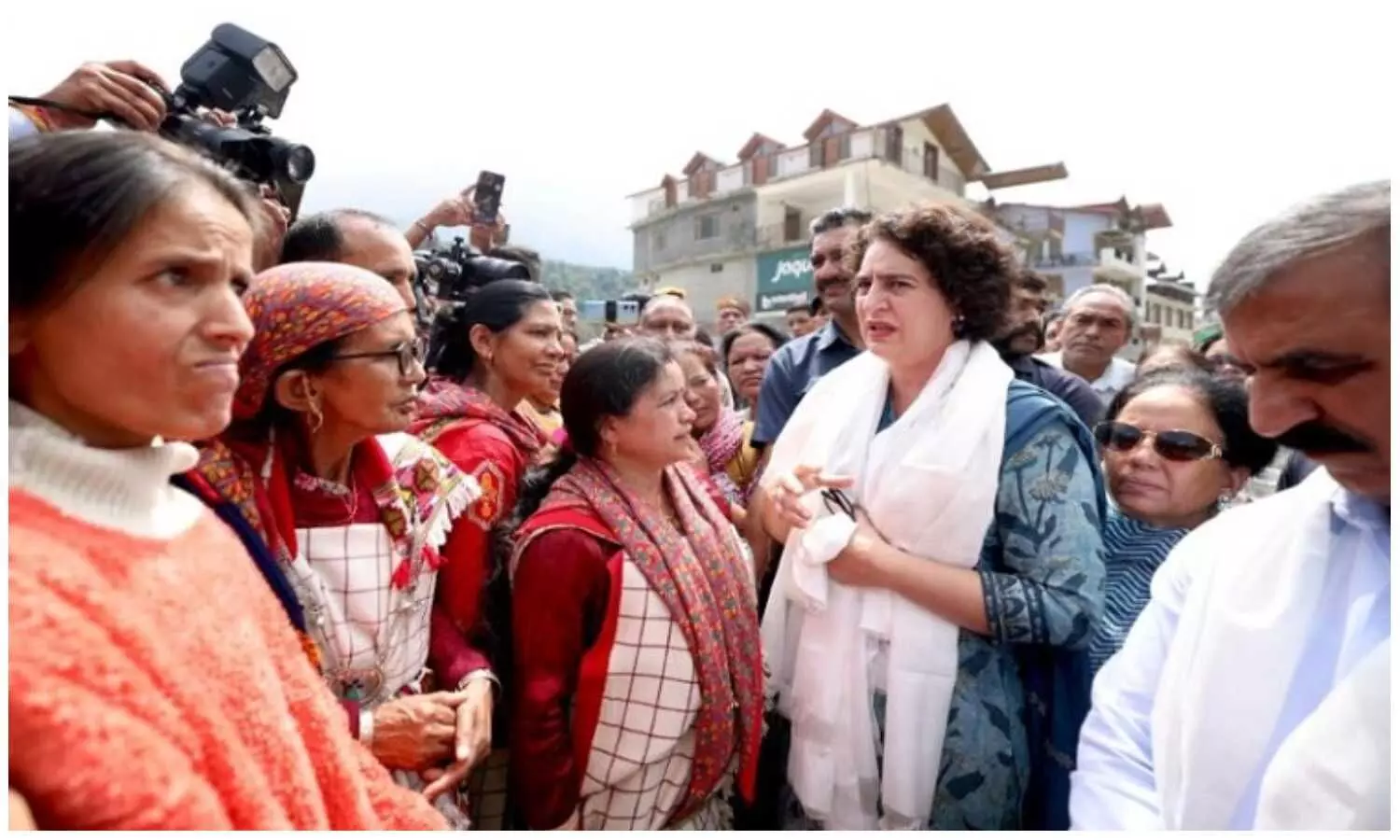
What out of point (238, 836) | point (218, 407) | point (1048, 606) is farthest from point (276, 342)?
point (1048, 606)

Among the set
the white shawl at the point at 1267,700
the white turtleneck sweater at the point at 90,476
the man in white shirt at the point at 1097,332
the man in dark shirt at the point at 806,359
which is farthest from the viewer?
the man in white shirt at the point at 1097,332

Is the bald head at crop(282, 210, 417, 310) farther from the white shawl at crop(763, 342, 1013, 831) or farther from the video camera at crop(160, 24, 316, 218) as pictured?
the white shawl at crop(763, 342, 1013, 831)

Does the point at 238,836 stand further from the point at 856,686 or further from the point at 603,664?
the point at 856,686

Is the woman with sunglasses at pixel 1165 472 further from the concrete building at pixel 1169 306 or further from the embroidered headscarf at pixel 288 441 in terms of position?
the concrete building at pixel 1169 306

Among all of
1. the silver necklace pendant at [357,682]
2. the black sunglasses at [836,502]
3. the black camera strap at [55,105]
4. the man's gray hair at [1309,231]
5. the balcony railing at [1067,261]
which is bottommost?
the silver necklace pendant at [357,682]

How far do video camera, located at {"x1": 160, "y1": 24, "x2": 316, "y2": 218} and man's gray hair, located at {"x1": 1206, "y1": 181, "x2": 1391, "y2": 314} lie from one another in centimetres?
195

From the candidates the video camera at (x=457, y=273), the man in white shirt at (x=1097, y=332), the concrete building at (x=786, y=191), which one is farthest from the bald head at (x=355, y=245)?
the concrete building at (x=786, y=191)

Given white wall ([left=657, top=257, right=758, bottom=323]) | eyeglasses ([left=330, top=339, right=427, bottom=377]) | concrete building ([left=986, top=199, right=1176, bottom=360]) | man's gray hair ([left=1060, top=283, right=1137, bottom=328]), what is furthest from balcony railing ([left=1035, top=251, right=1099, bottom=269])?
eyeglasses ([left=330, top=339, right=427, bottom=377])

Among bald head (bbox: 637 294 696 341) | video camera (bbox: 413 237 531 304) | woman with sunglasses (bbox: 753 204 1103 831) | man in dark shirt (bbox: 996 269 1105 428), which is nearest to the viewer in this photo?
woman with sunglasses (bbox: 753 204 1103 831)

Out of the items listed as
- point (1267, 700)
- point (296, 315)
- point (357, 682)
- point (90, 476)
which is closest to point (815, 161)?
point (296, 315)

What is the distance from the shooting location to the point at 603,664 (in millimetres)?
1745

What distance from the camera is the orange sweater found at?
0.64 metres

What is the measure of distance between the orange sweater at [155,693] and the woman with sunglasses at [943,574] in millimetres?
1128

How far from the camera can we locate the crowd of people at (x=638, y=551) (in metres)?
0.79
